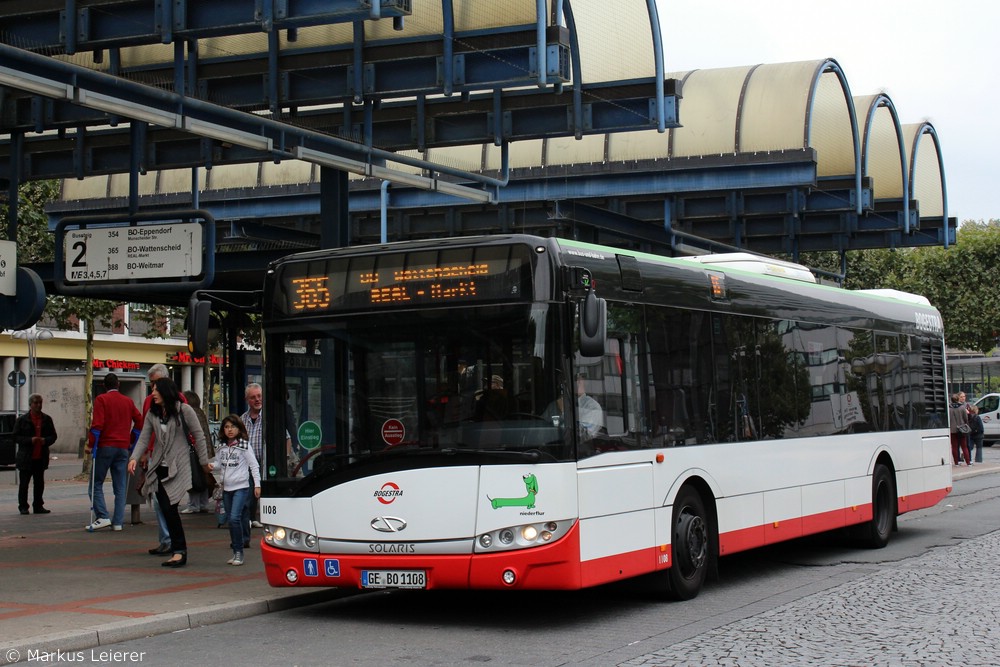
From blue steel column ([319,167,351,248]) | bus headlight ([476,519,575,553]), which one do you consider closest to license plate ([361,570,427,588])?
bus headlight ([476,519,575,553])

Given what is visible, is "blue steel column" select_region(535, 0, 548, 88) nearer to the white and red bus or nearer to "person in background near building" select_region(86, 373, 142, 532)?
the white and red bus

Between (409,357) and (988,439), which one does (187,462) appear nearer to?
(409,357)

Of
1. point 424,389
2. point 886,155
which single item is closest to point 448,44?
point 424,389

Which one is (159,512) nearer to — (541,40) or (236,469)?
(236,469)

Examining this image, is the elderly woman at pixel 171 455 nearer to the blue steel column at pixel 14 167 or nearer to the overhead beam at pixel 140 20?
the overhead beam at pixel 140 20

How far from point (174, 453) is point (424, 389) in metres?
3.71

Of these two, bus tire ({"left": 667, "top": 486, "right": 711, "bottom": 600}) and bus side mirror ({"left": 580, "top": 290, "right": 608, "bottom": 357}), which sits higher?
bus side mirror ({"left": 580, "top": 290, "right": 608, "bottom": 357})

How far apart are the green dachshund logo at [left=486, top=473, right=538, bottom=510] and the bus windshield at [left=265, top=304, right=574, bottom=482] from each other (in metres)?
0.17

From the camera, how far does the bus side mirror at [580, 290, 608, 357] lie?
28.7 feet

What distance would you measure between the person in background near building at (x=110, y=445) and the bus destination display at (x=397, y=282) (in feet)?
23.3

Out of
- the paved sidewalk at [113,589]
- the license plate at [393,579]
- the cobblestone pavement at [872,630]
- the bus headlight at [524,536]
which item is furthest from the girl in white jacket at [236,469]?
the cobblestone pavement at [872,630]

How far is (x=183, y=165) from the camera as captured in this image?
52.0 ft

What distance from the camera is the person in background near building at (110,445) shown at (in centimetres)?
1602

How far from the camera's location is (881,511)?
14.7 metres
